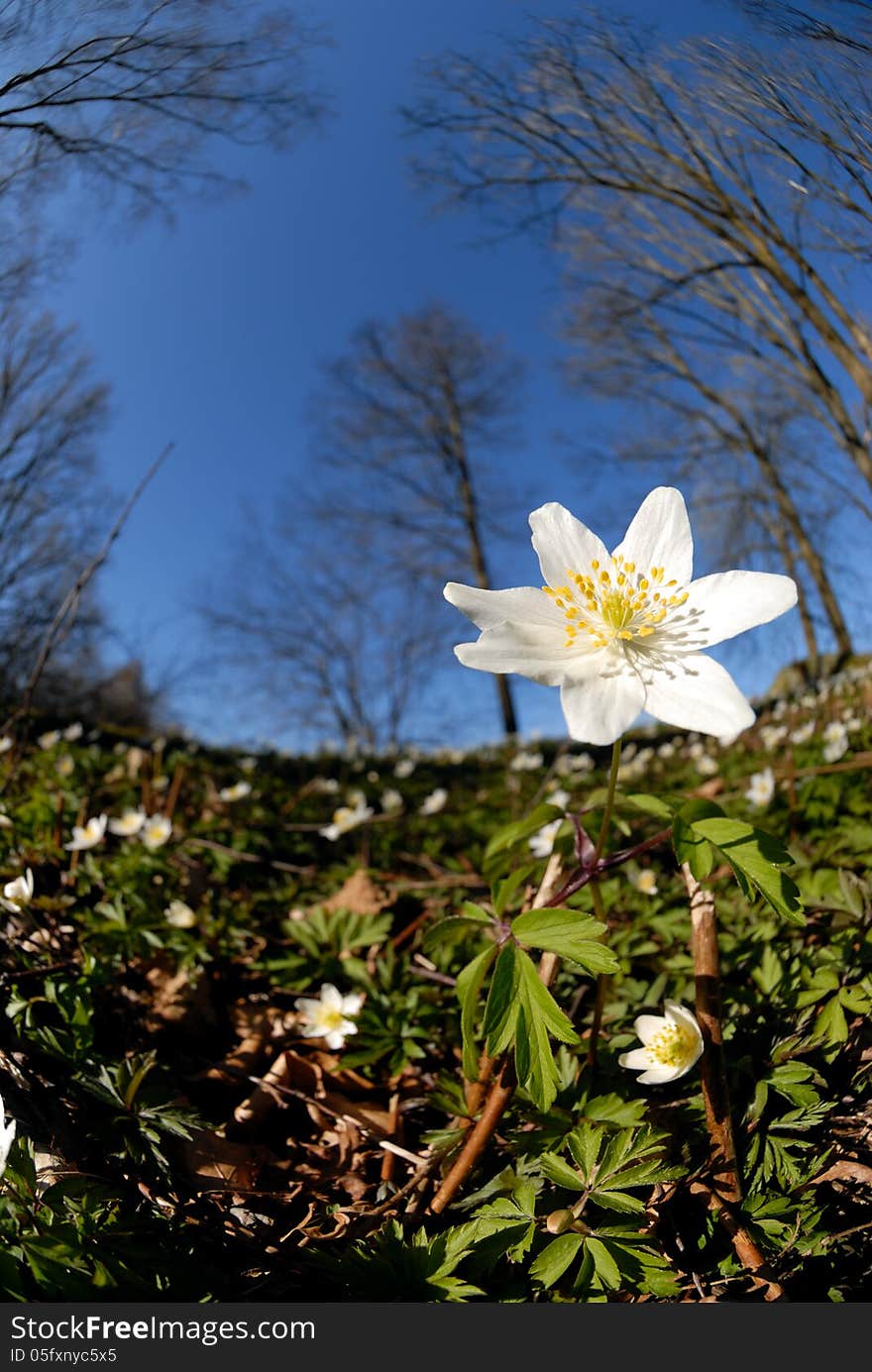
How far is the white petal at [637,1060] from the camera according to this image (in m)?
1.12

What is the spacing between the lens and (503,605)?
Result: 103 centimetres

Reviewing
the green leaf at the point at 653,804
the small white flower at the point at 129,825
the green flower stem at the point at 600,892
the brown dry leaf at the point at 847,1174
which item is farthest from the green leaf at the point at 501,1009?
the small white flower at the point at 129,825

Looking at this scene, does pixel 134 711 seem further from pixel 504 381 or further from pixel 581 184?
pixel 581 184

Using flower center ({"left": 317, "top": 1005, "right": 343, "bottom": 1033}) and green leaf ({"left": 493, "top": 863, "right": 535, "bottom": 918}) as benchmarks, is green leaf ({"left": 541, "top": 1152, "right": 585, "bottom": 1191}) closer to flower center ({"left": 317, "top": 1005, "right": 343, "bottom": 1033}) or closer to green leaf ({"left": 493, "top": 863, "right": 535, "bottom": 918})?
green leaf ({"left": 493, "top": 863, "right": 535, "bottom": 918})

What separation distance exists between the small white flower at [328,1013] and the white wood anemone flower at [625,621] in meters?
0.97

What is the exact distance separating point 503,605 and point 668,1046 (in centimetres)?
75

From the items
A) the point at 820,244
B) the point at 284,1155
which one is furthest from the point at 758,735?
the point at 284,1155

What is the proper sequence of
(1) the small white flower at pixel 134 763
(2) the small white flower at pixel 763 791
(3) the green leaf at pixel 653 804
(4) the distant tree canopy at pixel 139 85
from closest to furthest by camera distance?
(3) the green leaf at pixel 653 804 < (4) the distant tree canopy at pixel 139 85 < (2) the small white flower at pixel 763 791 < (1) the small white flower at pixel 134 763

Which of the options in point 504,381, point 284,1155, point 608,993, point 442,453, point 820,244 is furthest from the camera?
point 442,453

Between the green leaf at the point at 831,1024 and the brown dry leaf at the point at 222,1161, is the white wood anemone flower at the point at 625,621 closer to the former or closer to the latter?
the green leaf at the point at 831,1024

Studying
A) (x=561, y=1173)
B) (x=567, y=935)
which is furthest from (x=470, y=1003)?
(x=561, y=1173)

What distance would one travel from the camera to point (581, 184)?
2.15 meters

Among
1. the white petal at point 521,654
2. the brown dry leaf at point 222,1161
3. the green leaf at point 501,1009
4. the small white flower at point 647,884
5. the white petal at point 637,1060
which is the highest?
the white petal at point 521,654

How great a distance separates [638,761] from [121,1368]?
449cm
